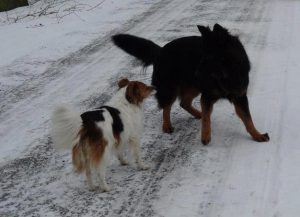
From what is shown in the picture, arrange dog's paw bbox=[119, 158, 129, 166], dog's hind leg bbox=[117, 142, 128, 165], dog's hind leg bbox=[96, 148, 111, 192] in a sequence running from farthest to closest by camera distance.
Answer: dog's paw bbox=[119, 158, 129, 166] < dog's hind leg bbox=[117, 142, 128, 165] < dog's hind leg bbox=[96, 148, 111, 192]

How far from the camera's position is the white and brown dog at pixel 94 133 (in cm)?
452

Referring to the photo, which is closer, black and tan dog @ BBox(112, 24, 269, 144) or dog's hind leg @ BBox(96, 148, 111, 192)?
dog's hind leg @ BBox(96, 148, 111, 192)

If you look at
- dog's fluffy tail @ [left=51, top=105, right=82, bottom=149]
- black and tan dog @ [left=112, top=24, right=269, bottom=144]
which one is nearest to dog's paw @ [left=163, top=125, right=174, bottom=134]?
black and tan dog @ [left=112, top=24, right=269, bottom=144]

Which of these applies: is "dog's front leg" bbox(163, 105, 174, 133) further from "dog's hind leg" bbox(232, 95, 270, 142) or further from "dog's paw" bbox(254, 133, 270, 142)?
"dog's paw" bbox(254, 133, 270, 142)

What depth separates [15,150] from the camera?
5832 mm

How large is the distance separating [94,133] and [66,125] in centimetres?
27

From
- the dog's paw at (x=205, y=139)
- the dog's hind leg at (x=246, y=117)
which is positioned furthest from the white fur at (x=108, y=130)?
the dog's hind leg at (x=246, y=117)

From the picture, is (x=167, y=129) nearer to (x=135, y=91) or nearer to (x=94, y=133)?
(x=135, y=91)

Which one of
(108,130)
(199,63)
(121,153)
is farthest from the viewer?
(199,63)

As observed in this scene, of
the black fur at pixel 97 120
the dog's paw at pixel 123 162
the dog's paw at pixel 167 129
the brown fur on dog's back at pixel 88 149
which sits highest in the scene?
the black fur at pixel 97 120

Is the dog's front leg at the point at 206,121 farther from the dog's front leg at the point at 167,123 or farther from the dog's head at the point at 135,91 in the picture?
the dog's head at the point at 135,91

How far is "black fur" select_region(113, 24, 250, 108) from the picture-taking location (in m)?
5.30

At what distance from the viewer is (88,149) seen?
14.9 feet

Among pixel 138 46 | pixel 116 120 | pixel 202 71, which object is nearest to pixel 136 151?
pixel 116 120
